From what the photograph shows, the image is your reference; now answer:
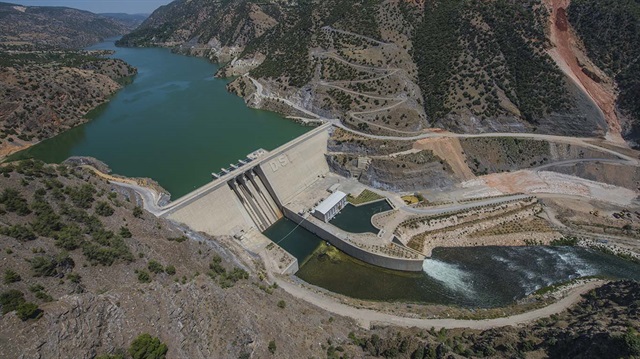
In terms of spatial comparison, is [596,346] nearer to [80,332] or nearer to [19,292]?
[80,332]

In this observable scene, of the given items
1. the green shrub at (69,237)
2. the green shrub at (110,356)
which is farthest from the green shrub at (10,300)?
the green shrub at (69,237)

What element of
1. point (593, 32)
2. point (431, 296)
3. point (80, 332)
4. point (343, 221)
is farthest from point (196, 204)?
point (593, 32)

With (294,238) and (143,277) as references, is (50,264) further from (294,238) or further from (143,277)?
(294,238)

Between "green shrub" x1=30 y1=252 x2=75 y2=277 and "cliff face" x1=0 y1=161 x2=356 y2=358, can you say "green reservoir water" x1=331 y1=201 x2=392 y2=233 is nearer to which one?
"cliff face" x1=0 y1=161 x2=356 y2=358

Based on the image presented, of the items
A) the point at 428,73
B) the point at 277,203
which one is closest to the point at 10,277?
the point at 277,203

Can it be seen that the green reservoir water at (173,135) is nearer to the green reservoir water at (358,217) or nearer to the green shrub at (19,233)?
the green reservoir water at (358,217)
